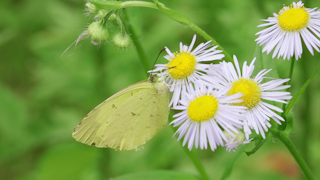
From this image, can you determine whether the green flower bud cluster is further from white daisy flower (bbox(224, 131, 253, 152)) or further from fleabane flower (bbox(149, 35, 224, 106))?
white daisy flower (bbox(224, 131, 253, 152))

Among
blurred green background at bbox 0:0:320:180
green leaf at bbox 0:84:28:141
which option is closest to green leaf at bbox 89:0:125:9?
blurred green background at bbox 0:0:320:180

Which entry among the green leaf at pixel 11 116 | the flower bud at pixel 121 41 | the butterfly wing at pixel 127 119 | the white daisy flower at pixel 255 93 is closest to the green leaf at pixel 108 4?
the flower bud at pixel 121 41

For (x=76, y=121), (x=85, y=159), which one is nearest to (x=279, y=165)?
(x=85, y=159)

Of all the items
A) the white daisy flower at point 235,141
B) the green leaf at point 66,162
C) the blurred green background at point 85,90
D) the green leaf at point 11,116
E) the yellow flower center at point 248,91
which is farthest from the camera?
the green leaf at point 11,116

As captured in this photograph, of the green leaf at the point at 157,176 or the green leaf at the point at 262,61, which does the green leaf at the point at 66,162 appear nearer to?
the green leaf at the point at 157,176

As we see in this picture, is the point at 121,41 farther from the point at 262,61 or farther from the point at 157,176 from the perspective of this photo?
the point at 157,176
